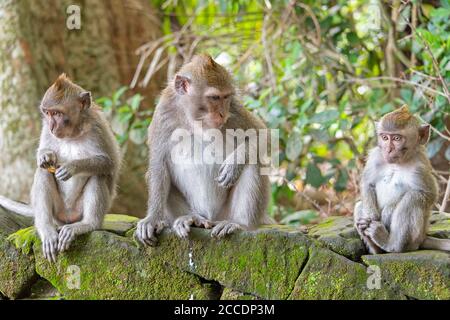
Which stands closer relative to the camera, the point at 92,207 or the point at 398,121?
the point at 398,121

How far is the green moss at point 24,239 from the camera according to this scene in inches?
252

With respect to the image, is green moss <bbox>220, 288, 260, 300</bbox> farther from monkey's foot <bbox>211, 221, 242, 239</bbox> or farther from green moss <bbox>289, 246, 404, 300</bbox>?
monkey's foot <bbox>211, 221, 242, 239</bbox>

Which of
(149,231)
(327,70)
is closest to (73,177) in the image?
(149,231)

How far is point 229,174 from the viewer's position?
6.30m

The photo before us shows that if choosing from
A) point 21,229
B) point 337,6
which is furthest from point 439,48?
point 21,229

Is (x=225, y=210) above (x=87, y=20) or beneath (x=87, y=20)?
beneath

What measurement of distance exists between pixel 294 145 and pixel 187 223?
3063mm

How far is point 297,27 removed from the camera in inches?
416

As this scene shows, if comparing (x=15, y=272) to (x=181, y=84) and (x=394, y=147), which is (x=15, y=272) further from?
(x=394, y=147)

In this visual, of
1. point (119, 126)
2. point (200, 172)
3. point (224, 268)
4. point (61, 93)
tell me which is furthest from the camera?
point (119, 126)

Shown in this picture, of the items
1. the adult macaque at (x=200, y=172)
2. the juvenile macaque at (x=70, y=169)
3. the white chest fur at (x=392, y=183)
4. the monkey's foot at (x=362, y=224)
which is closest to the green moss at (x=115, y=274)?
the juvenile macaque at (x=70, y=169)

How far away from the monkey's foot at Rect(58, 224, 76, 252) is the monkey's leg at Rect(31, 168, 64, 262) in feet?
0.15
